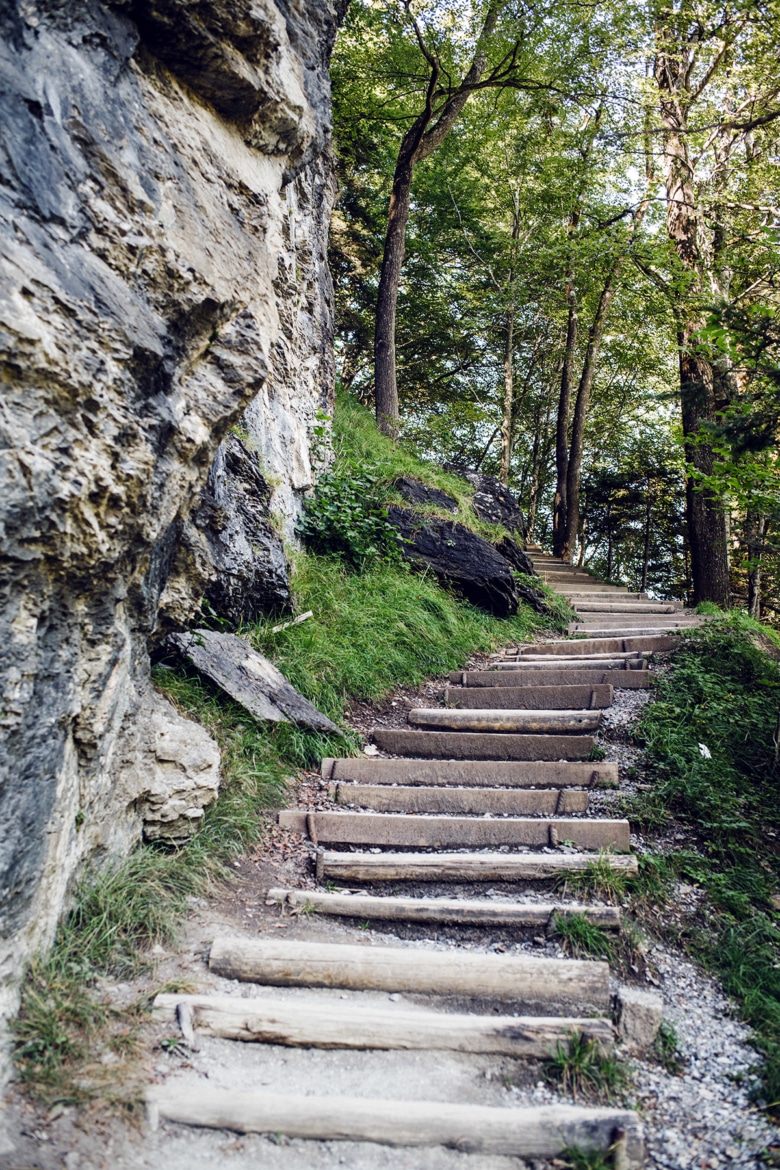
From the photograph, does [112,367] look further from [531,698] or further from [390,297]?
[390,297]

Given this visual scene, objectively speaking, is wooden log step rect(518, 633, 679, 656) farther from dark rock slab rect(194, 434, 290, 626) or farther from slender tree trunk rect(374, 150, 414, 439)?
slender tree trunk rect(374, 150, 414, 439)

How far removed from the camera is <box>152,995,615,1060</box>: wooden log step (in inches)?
105

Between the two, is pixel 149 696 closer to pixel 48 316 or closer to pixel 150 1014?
pixel 150 1014

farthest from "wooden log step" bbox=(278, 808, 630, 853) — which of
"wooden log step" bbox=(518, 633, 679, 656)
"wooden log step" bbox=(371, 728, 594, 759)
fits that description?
"wooden log step" bbox=(518, 633, 679, 656)

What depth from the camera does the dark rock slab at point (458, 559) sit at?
873 cm

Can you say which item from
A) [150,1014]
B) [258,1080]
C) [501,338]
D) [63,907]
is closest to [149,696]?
[63,907]

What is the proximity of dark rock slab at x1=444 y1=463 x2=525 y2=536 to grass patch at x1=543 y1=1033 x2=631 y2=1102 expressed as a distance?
8515 millimetres

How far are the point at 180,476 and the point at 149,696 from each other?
1.31 meters

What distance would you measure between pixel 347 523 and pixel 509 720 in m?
3.25

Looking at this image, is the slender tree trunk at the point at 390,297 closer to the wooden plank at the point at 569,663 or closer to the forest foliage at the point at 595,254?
the forest foliage at the point at 595,254

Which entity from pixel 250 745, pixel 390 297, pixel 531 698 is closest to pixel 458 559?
pixel 531 698

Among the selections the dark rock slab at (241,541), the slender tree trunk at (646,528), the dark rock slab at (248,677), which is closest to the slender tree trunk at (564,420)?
the slender tree trunk at (646,528)

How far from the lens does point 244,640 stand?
17.4 feet

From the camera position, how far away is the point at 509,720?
228 inches
